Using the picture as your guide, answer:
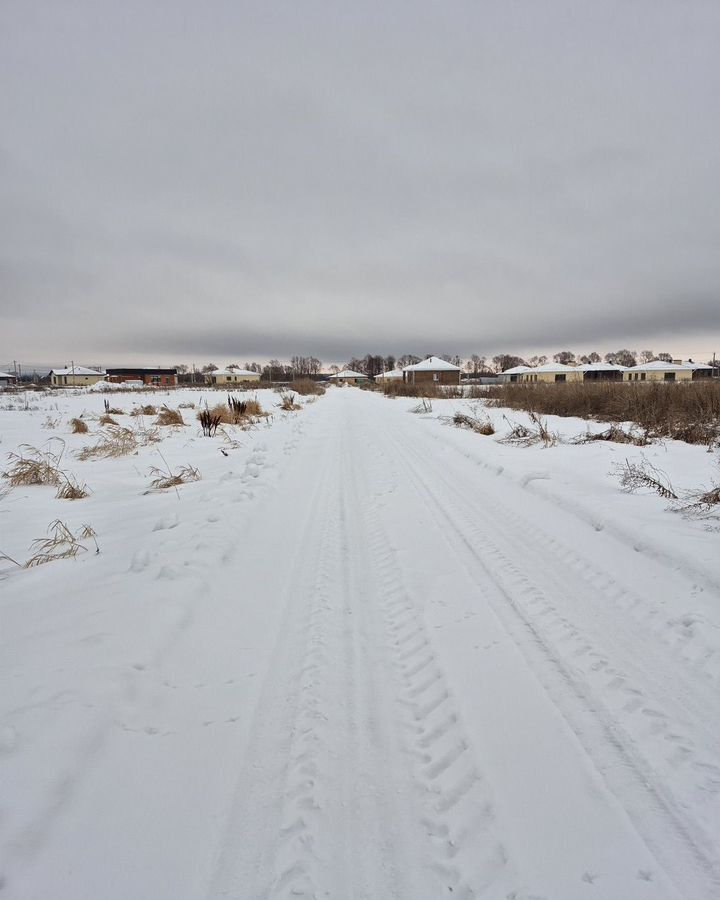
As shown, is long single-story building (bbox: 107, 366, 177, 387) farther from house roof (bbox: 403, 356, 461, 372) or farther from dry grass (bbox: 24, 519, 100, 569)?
dry grass (bbox: 24, 519, 100, 569)

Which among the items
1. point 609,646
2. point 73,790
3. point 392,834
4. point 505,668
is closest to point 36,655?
→ point 73,790

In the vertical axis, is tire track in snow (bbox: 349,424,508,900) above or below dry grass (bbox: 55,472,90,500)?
below

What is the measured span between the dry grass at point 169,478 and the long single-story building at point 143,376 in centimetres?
12602

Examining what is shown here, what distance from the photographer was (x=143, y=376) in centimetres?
13012

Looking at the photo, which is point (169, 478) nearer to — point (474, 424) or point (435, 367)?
point (474, 424)

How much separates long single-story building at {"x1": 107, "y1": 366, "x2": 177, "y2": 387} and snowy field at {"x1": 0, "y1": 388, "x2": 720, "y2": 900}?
13125cm

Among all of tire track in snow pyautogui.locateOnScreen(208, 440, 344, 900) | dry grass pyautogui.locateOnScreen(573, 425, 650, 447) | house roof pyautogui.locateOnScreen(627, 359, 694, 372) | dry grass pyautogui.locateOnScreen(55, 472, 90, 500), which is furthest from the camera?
house roof pyautogui.locateOnScreen(627, 359, 694, 372)

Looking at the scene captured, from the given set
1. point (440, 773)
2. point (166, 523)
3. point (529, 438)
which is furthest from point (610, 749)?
point (529, 438)

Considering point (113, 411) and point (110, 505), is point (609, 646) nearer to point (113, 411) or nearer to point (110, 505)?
point (110, 505)

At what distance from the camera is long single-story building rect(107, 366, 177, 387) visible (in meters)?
125

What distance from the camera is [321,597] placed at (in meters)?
3.67

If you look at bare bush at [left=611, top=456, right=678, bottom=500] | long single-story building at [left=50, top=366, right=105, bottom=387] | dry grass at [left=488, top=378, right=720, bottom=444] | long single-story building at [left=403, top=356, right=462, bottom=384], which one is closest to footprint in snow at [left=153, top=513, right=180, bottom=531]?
bare bush at [left=611, top=456, right=678, bottom=500]

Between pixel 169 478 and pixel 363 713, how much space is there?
250 inches

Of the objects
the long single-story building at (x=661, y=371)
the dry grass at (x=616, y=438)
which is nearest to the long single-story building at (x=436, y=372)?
the long single-story building at (x=661, y=371)
